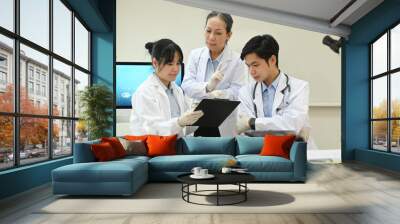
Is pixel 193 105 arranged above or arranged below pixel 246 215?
above

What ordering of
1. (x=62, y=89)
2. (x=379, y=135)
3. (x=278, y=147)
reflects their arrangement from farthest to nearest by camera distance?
1. (x=379, y=135)
2. (x=62, y=89)
3. (x=278, y=147)

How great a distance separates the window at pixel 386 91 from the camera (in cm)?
815

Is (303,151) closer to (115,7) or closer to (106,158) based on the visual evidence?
(106,158)

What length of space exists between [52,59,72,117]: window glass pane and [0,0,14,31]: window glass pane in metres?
1.60

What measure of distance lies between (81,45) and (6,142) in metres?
3.89

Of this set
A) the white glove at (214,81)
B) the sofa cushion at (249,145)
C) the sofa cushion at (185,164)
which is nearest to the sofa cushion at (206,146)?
the sofa cushion at (249,145)

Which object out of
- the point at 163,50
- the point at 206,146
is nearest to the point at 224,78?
the point at 163,50

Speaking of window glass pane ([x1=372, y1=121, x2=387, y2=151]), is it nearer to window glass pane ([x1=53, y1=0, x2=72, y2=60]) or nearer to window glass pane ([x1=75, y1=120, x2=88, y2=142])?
window glass pane ([x1=75, y1=120, x2=88, y2=142])

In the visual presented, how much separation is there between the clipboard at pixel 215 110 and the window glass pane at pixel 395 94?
318 cm

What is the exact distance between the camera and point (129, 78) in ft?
28.9

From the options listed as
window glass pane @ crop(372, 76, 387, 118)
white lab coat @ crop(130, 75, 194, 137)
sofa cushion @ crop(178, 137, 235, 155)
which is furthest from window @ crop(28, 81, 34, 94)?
window glass pane @ crop(372, 76, 387, 118)

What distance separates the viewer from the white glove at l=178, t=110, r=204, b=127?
26.0ft

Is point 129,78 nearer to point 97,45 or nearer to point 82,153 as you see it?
point 97,45

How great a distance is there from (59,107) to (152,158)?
1985 mm
